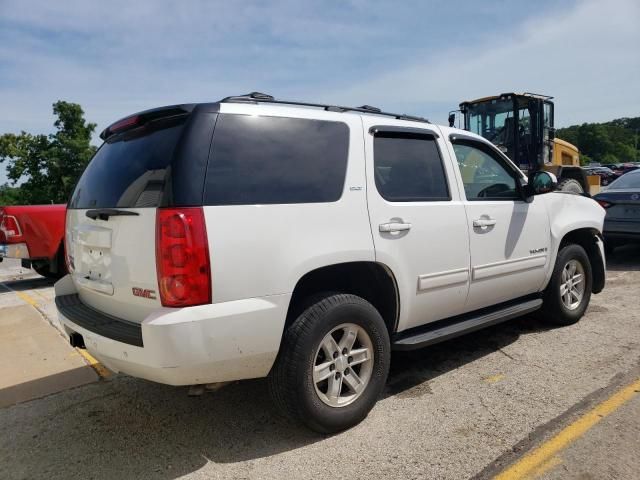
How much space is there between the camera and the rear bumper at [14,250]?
7.52 m

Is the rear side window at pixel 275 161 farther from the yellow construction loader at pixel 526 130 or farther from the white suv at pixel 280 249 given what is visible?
the yellow construction loader at pixel 526 130

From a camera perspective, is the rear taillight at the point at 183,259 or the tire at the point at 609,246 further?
the tire at the point at 609,246

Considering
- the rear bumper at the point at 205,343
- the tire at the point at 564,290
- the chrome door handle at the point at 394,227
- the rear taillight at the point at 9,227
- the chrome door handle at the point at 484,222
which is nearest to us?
the rear bumper at the point at 205,343

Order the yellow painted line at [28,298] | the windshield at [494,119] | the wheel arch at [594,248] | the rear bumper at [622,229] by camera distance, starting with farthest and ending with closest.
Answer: the windshield at [494,119]
the rear bumper at [622,229]
the yellow painted line at [28,298]
the wheel arch at [594,248]

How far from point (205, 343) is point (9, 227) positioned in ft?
21.4

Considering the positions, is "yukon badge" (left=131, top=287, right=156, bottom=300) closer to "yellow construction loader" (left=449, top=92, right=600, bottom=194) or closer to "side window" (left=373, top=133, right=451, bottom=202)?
"side window" (left=373, top=133, right=451, bottom=202)

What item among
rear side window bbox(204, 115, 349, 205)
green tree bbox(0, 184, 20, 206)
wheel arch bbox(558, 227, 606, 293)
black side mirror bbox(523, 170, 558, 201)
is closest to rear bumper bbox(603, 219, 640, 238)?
wheel arch bbox(558, 227, 606, 293)

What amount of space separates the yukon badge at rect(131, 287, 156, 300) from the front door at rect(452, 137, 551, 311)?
234 cm

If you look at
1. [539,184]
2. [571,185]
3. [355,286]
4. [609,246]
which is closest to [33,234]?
[355,286]

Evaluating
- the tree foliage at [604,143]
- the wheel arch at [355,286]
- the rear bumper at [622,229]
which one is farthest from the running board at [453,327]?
the tree foliage at [604,143]

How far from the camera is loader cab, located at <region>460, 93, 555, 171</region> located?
10.7 m

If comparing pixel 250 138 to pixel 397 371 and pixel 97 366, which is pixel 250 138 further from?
pixel 97 366

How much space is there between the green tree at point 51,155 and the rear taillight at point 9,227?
37.5 m

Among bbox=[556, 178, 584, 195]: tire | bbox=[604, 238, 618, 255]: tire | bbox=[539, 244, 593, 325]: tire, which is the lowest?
bbox=[604, 238, 618, 255]: tire
